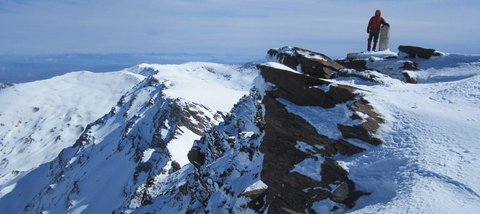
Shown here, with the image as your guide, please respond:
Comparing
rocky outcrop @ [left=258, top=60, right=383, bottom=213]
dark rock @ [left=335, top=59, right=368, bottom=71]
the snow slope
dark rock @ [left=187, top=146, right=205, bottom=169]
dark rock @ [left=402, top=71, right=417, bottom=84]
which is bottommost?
the snow slope

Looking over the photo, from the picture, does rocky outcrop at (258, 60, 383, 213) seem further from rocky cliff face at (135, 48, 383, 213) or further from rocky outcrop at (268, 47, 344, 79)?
rocky outcrop at (268, 47, 344, 79)

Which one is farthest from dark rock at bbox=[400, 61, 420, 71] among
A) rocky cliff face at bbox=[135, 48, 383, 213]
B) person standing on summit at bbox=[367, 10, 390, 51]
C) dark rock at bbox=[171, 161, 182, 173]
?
dark rock at bbox=[171, 161, 182, 173]

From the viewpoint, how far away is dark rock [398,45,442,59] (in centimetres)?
3478

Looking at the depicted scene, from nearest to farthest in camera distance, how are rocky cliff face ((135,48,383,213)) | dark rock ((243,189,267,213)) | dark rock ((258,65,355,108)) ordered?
rocky cliff face ((135,48,383,213)) < dark rock ((258,65,355,108)) < dark rock ((243,189,267,213))

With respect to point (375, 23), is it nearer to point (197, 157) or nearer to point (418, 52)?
point (418, 52)

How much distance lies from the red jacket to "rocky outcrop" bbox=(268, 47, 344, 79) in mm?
6860

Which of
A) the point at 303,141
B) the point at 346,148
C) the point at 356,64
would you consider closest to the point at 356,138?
the point at 346,148

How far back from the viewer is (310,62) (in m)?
32.1

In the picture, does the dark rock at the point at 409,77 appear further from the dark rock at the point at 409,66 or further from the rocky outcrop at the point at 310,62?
the rocky outcrop at the point at 310,62

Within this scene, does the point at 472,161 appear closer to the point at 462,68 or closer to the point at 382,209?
the point at 382,209

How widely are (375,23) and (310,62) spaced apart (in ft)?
30.8

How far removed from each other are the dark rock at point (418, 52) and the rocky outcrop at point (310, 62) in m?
5.51

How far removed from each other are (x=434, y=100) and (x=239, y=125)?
3524cm

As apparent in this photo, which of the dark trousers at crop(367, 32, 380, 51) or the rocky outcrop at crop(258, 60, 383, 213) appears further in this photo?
the dark trousers at crop(367, 32, 380, 51)
